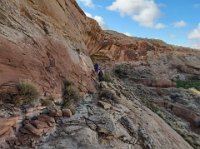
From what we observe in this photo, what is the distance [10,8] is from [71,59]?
384cm

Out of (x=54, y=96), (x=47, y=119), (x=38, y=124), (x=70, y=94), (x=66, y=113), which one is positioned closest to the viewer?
(x=38, y=124)

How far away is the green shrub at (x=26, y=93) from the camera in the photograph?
26.7 feet

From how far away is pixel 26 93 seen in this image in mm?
8375

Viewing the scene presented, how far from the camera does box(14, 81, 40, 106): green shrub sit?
8.14 metres

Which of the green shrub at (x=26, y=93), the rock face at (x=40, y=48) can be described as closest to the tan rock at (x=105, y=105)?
the rock face at (x=40, y=48)

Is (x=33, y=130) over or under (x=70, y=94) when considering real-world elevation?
under

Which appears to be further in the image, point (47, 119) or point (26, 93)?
point (47, 119)

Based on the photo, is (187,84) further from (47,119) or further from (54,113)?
(47,119)

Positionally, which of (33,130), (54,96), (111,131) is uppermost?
(54,96)

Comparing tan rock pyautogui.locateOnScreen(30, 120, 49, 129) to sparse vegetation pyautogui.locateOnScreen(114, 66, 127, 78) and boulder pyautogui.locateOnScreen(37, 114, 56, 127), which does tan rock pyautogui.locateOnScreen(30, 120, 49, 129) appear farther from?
sparse vegetation pyautogui.locateOnScreen(114, 66, 127, 78)

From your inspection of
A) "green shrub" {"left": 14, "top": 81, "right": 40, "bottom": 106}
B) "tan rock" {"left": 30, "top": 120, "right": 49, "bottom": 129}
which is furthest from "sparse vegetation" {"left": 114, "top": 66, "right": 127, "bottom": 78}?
"tan rock" {"left": 30, "top": 120, "right": 49, "bottom": 129}

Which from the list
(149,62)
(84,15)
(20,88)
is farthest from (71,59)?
(149,62)

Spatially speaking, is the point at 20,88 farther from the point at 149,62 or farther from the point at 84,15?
the point at 149,62

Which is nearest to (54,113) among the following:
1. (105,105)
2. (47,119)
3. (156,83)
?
(47,119)
